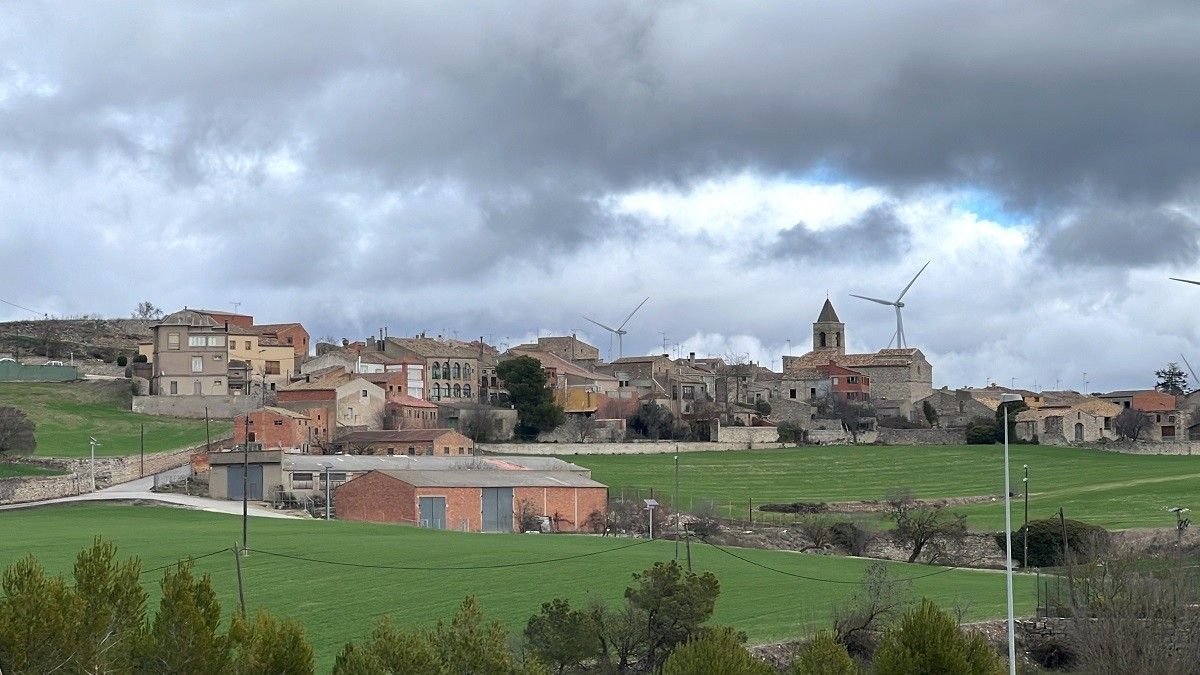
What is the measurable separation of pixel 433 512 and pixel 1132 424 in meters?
75.9

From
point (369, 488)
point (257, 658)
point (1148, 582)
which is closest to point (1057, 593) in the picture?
point (1148, 582)

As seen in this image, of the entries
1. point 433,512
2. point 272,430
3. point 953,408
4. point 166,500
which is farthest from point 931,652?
point 953,408

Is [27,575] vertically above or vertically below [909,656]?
above

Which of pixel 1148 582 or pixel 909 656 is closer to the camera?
pixel 909 656

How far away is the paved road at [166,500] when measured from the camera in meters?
78.9

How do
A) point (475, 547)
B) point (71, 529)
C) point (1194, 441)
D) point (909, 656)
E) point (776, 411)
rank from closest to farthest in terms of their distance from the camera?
point (909, 656), point (475, 547), point (71, 529), point (1194, 441), point (776, 411)

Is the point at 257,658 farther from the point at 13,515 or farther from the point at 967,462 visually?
the point at 967,462

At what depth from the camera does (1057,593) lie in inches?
2009

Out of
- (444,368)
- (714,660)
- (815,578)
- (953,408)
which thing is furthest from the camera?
(953,408)

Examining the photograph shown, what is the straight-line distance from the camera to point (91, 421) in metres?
107

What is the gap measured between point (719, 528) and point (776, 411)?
58.0 m

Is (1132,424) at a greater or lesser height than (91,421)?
lesser

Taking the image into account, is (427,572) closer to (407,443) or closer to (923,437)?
(407,443)

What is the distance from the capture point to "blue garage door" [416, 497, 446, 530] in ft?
256
